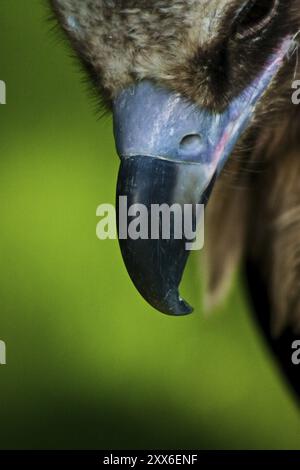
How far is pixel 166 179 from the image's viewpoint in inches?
50.8

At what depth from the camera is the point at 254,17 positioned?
1.29 m

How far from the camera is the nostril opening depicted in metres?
1.30

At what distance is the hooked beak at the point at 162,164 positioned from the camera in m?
1.29

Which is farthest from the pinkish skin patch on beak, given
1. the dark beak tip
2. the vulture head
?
the dark beak tip

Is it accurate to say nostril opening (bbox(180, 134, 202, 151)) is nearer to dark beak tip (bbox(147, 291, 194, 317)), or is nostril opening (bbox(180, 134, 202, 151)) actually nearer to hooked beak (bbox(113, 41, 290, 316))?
hooked beak (bbox(113, 41, 290, 316))

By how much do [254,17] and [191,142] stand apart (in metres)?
0.16

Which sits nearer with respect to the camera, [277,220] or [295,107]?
[295,107]

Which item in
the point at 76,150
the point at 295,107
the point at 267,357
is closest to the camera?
the point at 295,107

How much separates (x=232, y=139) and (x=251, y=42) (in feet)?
0.40

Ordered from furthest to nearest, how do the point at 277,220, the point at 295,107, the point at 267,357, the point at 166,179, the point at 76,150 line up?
the point at 76,150 < the point at 267,357 < the point at 277,220 < the point at 295,107 < the point at 166,179

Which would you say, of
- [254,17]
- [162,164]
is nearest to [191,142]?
[162,164]

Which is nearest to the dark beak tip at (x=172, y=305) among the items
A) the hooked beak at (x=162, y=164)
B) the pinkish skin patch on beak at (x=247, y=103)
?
the hooked beak at (x=162, y=164)

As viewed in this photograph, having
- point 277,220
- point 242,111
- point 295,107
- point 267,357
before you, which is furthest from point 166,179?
point 267,357

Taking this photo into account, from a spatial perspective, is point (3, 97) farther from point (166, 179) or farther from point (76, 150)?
point (166, 179)
